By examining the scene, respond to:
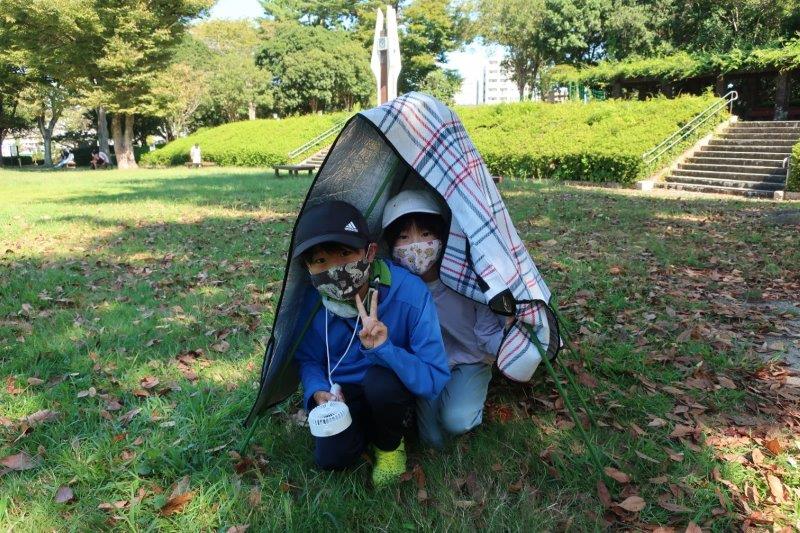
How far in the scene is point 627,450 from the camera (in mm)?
2711

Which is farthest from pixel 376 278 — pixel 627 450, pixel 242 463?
pixel 627 450

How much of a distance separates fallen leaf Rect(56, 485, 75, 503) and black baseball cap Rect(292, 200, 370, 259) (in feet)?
4.72

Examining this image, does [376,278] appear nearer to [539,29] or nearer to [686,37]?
[686,37]

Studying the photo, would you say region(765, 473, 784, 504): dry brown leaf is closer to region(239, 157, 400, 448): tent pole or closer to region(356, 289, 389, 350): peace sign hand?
region(356, 289, 389, 350): peace sign hand

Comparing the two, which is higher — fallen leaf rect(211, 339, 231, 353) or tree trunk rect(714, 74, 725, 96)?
tree trunk rect(714, 74, 725, 96)

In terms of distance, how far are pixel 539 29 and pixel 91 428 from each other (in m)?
38.0

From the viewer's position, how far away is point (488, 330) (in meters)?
2.81

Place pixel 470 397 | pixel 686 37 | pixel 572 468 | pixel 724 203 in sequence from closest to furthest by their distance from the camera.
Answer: pixel 572 468 < pixel 470 397 < pixel 724 203 < pixel 686 37

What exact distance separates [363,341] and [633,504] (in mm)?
1325

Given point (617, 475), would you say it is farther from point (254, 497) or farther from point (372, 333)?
point (254, 497)

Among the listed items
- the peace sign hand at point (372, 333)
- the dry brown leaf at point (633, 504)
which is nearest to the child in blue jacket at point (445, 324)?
the peace sign hand at point (372, 333)

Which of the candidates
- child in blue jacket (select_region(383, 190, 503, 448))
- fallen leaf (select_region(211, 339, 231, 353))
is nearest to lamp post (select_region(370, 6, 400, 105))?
fallen leaf (select_region(211, 339, 231, 353))

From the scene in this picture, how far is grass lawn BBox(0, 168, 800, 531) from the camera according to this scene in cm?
233

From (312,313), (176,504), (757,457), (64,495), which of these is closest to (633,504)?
(757,457)
